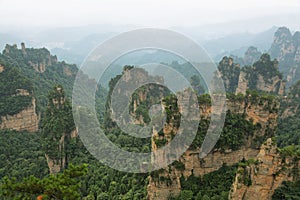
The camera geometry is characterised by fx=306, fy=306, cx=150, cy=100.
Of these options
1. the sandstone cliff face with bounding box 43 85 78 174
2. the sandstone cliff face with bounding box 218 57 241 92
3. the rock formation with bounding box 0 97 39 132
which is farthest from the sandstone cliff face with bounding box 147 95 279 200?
the sandstone cliff face with bounding box 218 57 241 92

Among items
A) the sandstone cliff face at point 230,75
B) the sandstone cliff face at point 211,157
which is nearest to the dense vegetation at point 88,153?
the sandstone cliff face at point 211,157

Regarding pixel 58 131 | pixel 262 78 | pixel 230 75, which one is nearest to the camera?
pixel 58 131

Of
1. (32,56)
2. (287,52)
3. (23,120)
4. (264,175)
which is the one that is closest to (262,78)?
(264,175)

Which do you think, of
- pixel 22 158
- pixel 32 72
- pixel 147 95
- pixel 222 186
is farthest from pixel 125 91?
pixel 32 72

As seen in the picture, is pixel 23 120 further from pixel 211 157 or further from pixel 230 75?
pixel 230 75

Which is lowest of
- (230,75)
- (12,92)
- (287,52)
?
(12,92)
